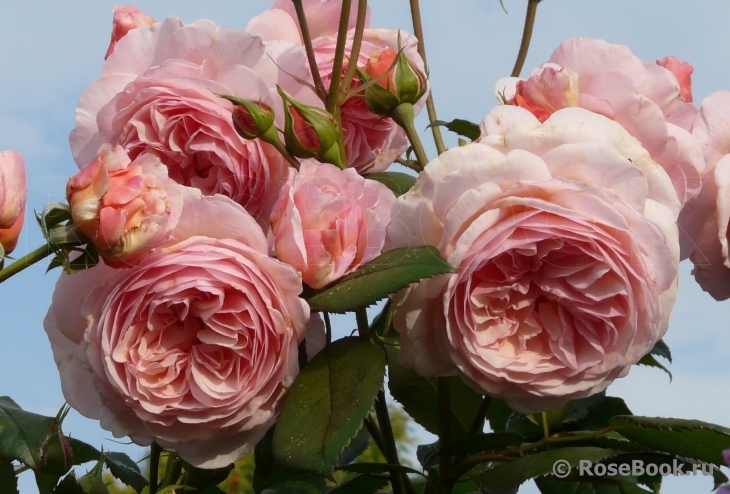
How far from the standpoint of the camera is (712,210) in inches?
→ 33.1

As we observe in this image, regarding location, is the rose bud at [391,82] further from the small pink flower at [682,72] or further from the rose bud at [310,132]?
the small pink flower at [682,72]

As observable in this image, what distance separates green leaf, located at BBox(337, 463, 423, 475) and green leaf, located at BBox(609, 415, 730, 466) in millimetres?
201

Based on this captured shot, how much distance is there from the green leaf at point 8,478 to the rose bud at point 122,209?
0.98 feet

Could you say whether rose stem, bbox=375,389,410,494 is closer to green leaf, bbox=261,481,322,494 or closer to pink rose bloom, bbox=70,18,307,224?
green leaf, bbox=261,481,322,494

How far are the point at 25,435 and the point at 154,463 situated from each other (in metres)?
0.14

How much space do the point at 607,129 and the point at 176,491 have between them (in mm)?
547

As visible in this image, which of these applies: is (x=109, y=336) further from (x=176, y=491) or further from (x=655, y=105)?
(x=655, y=105)

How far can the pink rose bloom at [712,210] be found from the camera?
81 centimetres

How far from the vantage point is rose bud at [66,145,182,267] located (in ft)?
1.97

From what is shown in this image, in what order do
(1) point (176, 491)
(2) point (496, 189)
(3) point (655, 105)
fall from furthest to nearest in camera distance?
(1) point (176, 491), (3) point (655, 105), (2) point (496, 189)

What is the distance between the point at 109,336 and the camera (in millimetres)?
645

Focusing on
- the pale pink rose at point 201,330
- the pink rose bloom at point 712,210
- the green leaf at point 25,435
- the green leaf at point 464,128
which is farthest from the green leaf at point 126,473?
the pink rose bloom at point 712,210

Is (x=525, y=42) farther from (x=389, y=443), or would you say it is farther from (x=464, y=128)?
(x=389, y=443)

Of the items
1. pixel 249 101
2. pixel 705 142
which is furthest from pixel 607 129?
pixel 249 101
